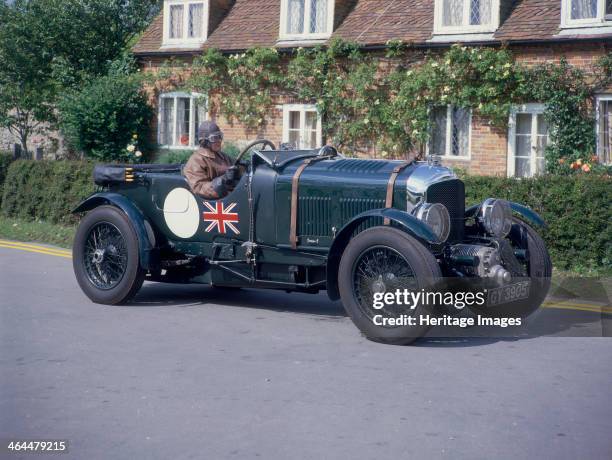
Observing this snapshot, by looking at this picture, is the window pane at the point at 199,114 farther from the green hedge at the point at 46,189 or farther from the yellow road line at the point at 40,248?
the yellow road line at the point at 40,248

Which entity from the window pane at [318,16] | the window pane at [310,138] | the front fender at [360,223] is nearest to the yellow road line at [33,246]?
the front fender at [360,223]

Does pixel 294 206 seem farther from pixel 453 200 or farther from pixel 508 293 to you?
pixel 508 293

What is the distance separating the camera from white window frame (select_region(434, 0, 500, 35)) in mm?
17969

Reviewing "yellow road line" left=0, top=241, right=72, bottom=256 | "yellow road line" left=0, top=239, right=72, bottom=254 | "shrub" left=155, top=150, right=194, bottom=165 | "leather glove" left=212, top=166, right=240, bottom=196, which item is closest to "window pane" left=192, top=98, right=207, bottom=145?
"shrub" left=155, top=150, right=194, bottom=165

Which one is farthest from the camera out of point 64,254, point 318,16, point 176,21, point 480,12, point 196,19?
point 176,21

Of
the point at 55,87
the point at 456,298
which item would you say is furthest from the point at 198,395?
the point at 55,87

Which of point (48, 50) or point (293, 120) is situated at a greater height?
point (48, 50)

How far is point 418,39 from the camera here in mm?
18828

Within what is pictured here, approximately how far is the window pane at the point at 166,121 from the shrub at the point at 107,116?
0.37 metres

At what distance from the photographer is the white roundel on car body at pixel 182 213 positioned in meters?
9.33

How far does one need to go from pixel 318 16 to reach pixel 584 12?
630cm

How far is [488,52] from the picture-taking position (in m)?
17.6

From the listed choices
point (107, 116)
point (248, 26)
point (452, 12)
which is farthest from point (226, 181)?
point (107, 116)

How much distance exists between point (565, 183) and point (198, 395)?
23.8 ft
